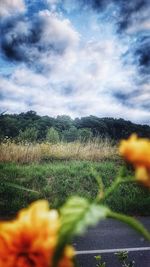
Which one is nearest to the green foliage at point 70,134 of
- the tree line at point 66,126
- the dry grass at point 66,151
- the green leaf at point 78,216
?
the tree line at point 66,126

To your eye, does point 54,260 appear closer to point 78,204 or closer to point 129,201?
point 78,204

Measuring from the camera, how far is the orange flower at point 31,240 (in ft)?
1.33

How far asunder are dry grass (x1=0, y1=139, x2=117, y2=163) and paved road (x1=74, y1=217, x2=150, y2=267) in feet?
20.4

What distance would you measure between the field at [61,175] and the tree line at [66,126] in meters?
9.39

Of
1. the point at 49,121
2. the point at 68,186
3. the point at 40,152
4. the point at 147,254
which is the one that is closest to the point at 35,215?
the point at 147,254

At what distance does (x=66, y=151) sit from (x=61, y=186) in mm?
3887

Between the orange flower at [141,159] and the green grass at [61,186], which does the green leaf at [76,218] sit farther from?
the green grass at [61,186]

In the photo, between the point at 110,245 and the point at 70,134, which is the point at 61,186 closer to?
the point at 110,245

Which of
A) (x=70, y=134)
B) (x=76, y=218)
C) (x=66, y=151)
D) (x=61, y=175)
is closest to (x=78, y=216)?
(x=76, y=218)

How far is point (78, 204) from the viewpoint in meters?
0.45

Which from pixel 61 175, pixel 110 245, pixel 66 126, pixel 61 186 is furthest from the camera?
pixel 66 126

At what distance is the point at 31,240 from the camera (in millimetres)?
415

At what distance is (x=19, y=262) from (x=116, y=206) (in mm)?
10755

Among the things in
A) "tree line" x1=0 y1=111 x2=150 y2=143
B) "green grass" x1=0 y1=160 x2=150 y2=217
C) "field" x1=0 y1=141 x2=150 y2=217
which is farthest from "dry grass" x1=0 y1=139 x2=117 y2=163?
"tree line" x1=0 y1=111 x2=150 y2=143
